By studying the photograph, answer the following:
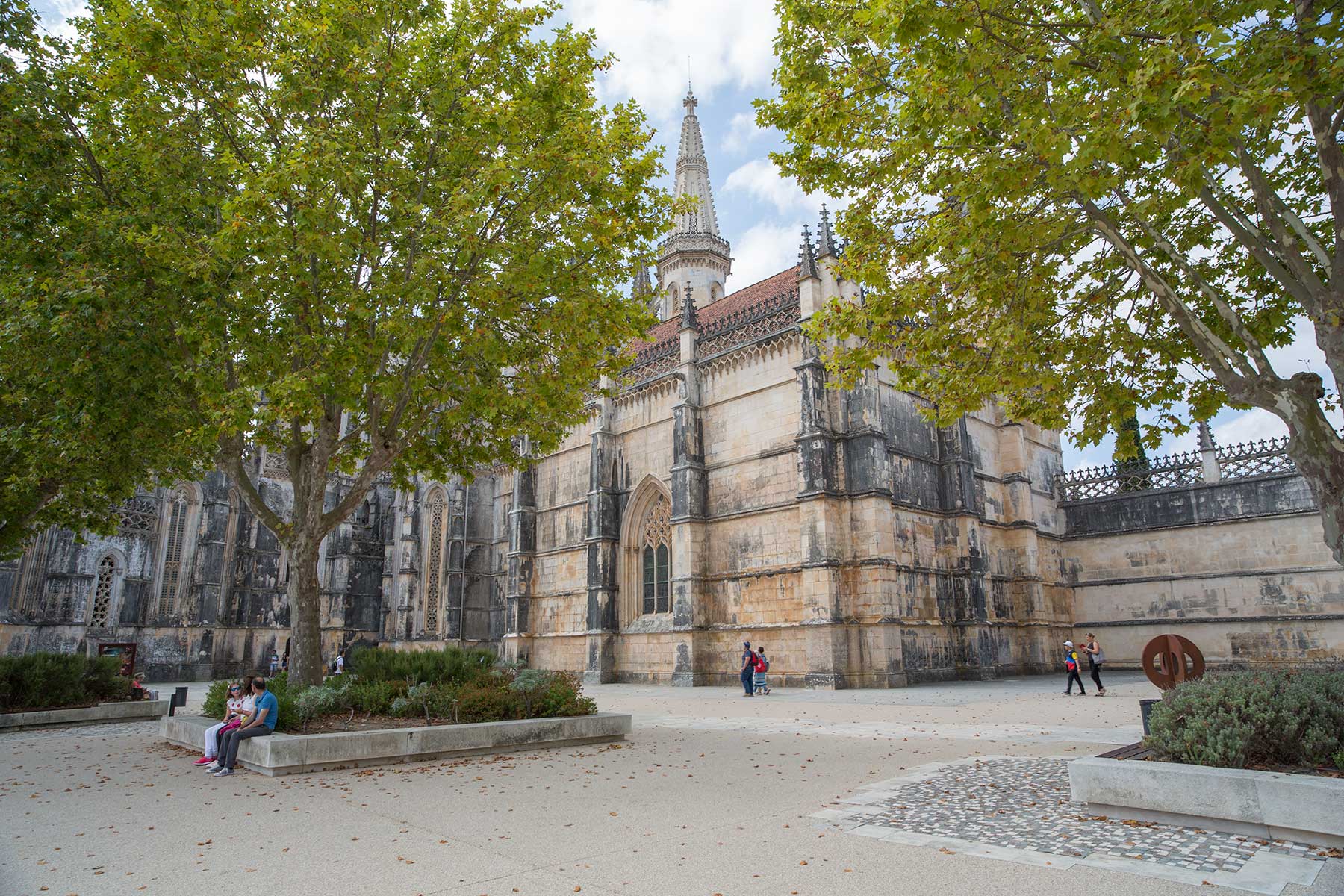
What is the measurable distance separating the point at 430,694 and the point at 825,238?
60.3 feet

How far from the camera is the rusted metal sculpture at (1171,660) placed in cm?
881

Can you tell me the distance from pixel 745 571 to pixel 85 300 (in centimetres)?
1786

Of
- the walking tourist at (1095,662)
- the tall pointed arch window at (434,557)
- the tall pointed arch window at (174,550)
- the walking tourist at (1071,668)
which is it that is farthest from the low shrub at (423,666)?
the tall pointed arch window at (434,557)

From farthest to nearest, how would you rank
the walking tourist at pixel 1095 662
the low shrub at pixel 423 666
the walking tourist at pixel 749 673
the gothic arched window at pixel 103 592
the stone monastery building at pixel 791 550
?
the gothic arched window at pixel 103 592
the stone monastery building at pixel 791 550
the walking tourist at pixel 749 673
the walking tourist at pixel 1095 662
the low shrub at pixel 423 666

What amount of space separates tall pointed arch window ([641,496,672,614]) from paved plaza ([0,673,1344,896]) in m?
15.7

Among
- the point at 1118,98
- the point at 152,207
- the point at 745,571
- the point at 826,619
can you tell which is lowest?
the point at 826,619

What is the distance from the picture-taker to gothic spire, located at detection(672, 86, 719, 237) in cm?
4028

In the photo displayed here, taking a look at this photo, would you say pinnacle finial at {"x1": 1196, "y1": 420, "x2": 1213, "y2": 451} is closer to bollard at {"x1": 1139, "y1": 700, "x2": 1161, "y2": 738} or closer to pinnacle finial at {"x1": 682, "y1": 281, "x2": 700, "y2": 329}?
pinnacle finial at {"x1": 682, "y1": 281, "x2": 700, "y2": 329}

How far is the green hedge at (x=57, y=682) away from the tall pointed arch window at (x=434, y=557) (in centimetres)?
1914

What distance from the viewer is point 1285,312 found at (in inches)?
376

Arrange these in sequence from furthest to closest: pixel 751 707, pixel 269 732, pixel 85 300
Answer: pixel 751 707, pixel 85 300, pixel 269 732

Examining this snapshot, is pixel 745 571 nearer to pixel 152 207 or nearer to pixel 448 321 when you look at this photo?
pixel 448 321

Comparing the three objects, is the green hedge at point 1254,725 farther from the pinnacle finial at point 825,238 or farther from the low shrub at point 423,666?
the pinnacle finial at point 825,238

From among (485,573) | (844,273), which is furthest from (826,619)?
(485,573)
